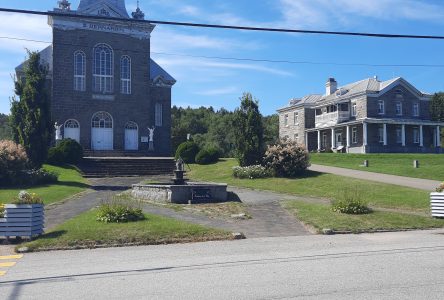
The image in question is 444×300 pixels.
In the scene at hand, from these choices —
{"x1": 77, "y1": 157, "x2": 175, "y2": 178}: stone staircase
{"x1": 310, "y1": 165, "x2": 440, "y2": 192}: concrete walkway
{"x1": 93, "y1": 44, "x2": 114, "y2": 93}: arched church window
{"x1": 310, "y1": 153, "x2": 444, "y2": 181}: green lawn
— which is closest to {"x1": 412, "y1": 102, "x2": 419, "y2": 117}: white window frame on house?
{"x1": 310, "y1": 153, "x2": 444, "y2": 181}: green lawn

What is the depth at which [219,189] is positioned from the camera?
64.8ft

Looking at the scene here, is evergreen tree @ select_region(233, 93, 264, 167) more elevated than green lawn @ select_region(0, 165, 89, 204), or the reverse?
evergreen tree @ select_region(233, 93, 264, 167)

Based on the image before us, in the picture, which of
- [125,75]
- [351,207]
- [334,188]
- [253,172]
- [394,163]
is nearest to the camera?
[351,207]

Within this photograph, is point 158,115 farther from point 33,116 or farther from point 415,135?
point 415,135

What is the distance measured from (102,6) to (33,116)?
2095 centimetres

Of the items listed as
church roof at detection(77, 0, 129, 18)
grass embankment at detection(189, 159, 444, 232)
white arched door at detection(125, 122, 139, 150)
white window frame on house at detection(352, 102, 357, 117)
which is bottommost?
grass embankment at detection(189, 159, 444, 232)

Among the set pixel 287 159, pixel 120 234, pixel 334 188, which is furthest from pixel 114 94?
pixel 120 234

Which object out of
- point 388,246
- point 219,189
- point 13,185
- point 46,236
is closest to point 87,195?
point 13,185

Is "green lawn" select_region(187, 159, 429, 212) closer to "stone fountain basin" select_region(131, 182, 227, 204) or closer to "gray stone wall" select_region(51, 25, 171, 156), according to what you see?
"stone fountain basin" select_region(131, 182, 227, 204)

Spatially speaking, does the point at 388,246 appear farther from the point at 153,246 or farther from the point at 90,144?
the point at 90,144

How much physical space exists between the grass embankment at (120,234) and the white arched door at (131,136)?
34.7 metres

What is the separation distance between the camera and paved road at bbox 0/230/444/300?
7137 mm

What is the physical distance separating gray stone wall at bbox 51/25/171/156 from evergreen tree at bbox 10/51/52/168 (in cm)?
Answer: 1610

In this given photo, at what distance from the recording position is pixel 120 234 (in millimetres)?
12438
